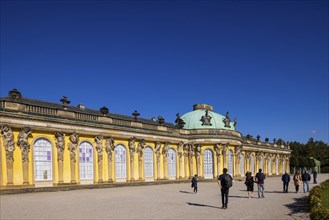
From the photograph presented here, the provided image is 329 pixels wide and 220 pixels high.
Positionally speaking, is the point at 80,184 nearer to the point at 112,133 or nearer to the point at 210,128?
the point at 112,133

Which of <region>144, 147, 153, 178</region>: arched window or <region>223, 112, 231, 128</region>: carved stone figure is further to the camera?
<region>223, 112, 231, 128</region>: carved stone figure

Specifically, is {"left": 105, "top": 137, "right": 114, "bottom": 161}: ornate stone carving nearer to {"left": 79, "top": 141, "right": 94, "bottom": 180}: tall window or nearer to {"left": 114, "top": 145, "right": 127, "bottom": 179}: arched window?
{"left": 114, "top": 145, "right": 127, "bottom": 179}: arched window

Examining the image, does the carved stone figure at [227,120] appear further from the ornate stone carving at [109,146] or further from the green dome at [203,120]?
the ornate stone carving at [109,146]

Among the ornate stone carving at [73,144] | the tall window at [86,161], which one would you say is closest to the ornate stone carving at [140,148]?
the tall window at [86,161]

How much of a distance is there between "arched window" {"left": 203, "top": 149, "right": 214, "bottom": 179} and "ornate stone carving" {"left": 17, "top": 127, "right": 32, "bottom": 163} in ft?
82.4

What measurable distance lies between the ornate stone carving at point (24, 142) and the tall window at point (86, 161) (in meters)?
5.46

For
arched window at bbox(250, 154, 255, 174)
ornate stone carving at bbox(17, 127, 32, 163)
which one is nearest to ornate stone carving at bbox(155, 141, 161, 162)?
ornate stone carving at bbox(17, 127, 32, 163)

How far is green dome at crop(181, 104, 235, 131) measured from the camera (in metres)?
47.5

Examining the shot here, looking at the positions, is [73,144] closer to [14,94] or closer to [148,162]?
[14,94]

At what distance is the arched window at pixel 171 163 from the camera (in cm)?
4216

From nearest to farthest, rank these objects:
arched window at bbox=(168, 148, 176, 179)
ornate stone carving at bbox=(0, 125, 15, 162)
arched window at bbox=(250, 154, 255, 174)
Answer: ornate stone carving at bbox=(0, 125, 15, 162) → arched window at bbox=(168, 148, 176, 179) → arched window at bbox=(250, 154, 255, 174)

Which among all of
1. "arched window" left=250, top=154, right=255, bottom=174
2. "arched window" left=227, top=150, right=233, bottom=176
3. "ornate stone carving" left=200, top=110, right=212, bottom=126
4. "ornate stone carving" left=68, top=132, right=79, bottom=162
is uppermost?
"ornate stone carving" left=200, top=110, right=212, bottom=126

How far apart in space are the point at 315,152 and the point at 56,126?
281ft

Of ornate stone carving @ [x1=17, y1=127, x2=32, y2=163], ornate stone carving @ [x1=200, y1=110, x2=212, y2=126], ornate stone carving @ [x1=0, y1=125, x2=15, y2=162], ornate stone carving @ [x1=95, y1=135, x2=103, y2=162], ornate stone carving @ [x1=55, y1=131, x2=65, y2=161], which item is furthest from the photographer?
ornate stone carving @ [x1=200, y1=110, x2=212, y2=126]
